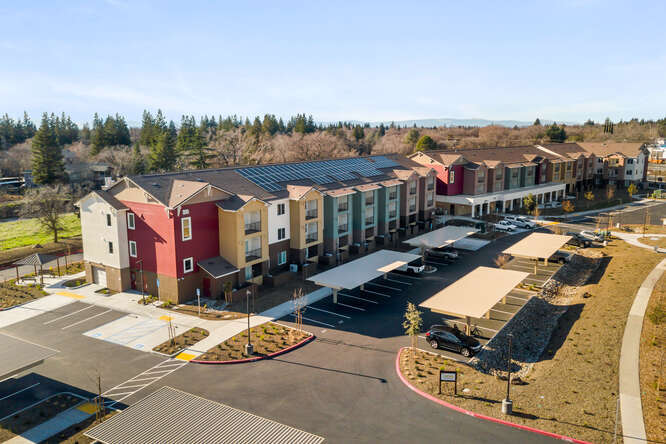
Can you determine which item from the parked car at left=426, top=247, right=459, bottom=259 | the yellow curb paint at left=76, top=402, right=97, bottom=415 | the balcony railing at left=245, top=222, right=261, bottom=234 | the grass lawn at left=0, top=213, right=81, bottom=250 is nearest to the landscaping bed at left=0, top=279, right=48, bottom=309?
A: the grass lawn at left=0, top=213, right=81, bottom=250

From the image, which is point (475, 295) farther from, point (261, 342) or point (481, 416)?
point (261, 342)

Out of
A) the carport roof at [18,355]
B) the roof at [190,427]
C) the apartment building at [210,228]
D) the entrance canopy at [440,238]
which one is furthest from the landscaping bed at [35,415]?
the entrance canopy at [440,238]

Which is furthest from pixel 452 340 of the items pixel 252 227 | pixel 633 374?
pixel 252 227

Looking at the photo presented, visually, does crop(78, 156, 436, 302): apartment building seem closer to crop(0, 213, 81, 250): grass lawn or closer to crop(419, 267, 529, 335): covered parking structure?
crop(419, 267, 529, 335): covered parking structure

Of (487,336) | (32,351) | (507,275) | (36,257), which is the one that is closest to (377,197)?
(507,275)

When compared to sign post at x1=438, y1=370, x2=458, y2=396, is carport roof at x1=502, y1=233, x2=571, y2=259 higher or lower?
higher

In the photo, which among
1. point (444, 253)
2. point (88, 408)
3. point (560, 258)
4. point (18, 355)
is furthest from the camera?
point (444, 253)
